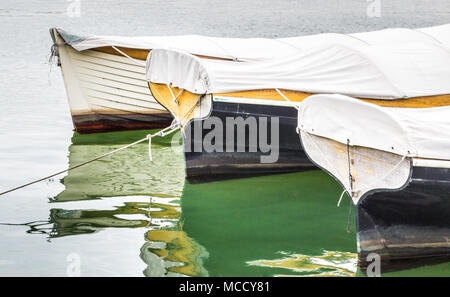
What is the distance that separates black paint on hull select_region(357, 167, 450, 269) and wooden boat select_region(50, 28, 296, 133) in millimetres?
7227

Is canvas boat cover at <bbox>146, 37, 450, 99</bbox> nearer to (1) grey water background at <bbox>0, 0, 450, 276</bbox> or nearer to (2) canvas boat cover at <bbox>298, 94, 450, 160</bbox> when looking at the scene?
(1) grey water background at <bbox>0, 0, 450, 276</bbox>

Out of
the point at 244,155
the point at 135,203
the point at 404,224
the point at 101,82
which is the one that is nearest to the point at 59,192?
the point at 135,203

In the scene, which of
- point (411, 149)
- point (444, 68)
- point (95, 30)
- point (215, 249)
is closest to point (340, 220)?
point (215, 249)

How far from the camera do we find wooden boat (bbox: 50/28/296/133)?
1350 centimetres

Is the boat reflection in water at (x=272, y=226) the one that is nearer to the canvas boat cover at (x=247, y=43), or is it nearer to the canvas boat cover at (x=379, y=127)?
the canvas boat cover at (x=379, y=127)

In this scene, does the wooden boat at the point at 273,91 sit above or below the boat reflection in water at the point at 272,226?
above

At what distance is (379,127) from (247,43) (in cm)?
807

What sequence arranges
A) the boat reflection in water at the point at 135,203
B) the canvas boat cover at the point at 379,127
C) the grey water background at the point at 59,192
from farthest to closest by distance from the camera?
the boat reflection in water at the point at 135,203
the grey water background at the point at 59,192
the canvas boat cover at the point at 379,127

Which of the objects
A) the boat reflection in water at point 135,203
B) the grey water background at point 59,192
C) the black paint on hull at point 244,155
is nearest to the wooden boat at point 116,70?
the grey water background at point 59,192

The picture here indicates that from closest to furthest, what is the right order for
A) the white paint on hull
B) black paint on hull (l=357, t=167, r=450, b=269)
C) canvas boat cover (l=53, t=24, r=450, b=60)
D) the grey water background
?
black paint on hull (l=357, t=167, r=450, b=269) < the grey water background < canvas boat cover (l=53, t=24, r=450, b=60) < the white paint on hull

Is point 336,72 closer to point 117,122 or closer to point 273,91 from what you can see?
point 273,91

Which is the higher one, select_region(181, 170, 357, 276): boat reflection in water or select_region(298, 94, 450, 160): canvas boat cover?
select_region(298, 94, 450, 160): canvas boat cover

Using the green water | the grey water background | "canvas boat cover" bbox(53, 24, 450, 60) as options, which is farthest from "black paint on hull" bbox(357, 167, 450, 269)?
"canvas boat cover" bbox(53, 24, 450, 60)

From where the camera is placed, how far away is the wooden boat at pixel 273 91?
32.4 ft
